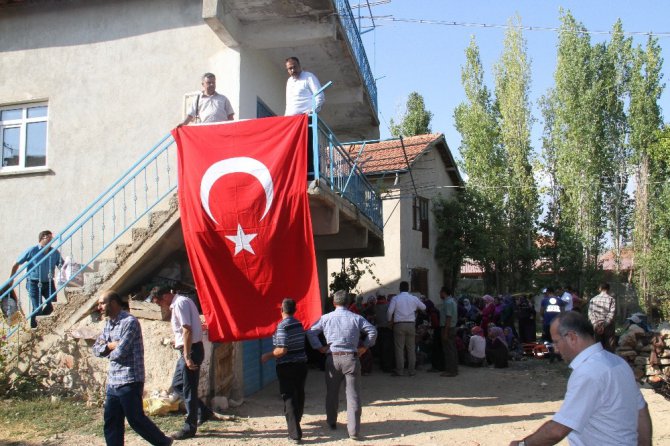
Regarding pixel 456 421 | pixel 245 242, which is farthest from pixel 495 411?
pixel 245 242

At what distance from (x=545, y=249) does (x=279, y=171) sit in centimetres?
2340

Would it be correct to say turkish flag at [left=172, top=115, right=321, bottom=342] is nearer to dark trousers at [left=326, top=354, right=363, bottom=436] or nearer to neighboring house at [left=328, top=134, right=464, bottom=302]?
dark trousers at [left=326, top=354, right=363, bottom=436]

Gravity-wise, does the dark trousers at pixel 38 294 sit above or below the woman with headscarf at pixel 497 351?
above

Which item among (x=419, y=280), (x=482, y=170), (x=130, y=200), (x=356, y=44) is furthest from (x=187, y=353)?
(x=482, y=170)

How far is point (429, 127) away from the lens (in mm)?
34562

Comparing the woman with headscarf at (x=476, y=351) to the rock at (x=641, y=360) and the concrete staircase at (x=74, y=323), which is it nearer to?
the rock at (x=641, y=360)

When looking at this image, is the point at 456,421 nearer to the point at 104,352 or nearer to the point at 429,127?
the point at 104,352

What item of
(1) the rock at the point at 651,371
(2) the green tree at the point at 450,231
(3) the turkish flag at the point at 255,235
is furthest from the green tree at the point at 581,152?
(3) the turkish flag at the point at 255,235

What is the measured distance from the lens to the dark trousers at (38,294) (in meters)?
8.99

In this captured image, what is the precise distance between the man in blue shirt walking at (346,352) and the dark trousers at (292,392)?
435mm

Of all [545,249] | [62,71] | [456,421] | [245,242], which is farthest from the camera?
[545,249]

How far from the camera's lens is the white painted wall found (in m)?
10.3

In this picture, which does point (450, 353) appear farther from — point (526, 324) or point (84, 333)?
point (84, 333)

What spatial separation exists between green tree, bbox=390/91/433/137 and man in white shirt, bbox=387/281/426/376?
75.0 feet
